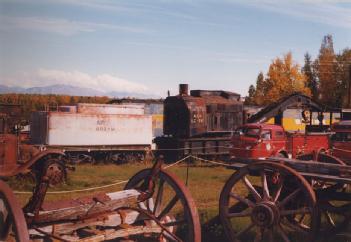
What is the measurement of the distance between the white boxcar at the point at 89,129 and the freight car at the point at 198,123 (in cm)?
133

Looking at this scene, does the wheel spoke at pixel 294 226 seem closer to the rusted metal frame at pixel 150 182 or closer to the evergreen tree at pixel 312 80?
the rusted metal frame at pixel 150 182

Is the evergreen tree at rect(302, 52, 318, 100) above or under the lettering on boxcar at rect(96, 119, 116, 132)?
above

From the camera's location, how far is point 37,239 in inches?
176

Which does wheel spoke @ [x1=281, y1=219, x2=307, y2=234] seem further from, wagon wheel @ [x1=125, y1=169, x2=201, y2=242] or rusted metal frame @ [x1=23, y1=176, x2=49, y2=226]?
rusted metal frame @ [x1=23, y1=176, x2=49, y2=226]

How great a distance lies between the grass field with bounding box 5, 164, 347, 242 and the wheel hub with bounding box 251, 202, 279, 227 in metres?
0.99

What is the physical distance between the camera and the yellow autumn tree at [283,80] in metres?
47.6

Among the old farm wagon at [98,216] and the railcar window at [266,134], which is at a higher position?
the railcar window at [266,134]

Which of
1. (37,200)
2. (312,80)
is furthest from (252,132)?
(312,80)

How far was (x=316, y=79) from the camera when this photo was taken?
58344mm

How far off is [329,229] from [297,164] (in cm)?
128

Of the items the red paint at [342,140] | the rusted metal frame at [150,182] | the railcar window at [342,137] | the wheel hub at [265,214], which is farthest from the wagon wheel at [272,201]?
the railcar window at [342,137]

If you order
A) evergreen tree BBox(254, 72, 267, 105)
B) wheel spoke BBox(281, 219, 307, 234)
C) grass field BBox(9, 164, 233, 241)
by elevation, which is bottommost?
grass field BBox(9, 164, 233, 241)

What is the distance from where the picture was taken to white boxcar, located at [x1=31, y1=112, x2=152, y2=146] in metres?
18.3

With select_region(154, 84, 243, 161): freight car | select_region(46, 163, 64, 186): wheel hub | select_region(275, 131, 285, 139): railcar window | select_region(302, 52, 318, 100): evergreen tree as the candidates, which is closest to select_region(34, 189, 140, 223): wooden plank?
select_region(46, 163, 64, 186): wheel hub
